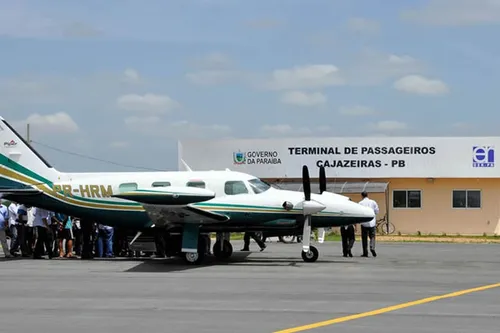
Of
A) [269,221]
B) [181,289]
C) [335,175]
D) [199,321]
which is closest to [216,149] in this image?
[335,175]

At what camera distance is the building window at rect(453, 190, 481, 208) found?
43594 millimetres

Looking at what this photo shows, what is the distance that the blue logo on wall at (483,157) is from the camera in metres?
43.4

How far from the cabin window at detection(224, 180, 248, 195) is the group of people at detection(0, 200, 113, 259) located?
173 inches

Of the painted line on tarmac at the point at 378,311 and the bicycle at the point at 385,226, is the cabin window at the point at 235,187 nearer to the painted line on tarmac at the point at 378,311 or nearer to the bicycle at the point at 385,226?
the painted line on tarmac at the point at 378,311

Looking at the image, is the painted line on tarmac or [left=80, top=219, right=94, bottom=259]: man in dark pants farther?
[left=80, top=219, right=94, bottom=259]: man in dark pants

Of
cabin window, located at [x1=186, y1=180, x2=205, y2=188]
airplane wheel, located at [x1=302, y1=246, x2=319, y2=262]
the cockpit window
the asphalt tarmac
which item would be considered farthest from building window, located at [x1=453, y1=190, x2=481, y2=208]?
cabin window, located at [x1=186, y1=180, x2=205, y2=188]

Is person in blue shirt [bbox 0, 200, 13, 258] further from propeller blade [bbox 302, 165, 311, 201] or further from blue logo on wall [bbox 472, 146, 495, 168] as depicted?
blue logo on wall [bbox 472, 146, 495, 168]

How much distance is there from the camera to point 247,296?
1424cm

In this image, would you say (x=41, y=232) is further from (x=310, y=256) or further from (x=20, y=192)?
(x=310, y=256)

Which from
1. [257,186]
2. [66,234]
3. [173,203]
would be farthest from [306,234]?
[66,234]

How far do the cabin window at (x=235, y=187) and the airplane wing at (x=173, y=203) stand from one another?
29.3 inches

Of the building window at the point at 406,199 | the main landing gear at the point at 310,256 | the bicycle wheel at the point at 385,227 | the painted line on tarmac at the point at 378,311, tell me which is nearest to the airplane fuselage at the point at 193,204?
the main landing gear at the point at 310,256

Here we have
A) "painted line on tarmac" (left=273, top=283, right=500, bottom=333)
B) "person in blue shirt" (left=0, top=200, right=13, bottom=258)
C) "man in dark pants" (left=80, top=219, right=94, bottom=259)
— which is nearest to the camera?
"painted line on tarmac" (left=273, top=283, right=500, bottom=333)

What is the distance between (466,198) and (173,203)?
27.3 metres
